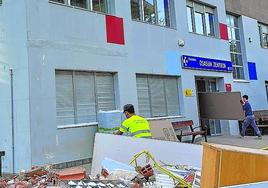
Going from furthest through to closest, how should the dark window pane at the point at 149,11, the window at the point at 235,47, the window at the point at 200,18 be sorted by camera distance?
the window at the point at 235,47, the window at the point at 200,18, the dark window pane at the point at 149,11

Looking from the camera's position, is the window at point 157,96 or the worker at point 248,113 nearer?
the window at point 157,96

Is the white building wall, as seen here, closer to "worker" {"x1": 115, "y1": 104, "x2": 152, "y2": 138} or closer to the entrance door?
"worker" {"x1": 115, "y1": 104, "x2": 152, "y2": 138}

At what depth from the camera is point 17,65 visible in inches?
406

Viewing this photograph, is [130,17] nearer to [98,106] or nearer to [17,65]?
[98,106]

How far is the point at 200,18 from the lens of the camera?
17609mm

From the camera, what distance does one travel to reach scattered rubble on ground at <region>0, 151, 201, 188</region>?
3826 mm

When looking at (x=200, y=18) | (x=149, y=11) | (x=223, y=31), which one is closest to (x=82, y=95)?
(x=149, y=11)

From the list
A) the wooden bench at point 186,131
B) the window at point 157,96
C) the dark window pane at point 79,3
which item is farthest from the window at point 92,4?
the wooden bench at point 186,131

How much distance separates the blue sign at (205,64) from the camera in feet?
51.5

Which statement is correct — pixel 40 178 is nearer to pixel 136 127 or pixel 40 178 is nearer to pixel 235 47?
pixel 136 127

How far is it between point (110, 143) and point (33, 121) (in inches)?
196

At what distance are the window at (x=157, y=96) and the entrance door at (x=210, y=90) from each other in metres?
2.22

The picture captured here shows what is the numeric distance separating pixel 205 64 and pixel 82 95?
7624 millimetres

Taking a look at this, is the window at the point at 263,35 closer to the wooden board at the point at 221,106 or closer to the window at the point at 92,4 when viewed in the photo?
the wooden board at the point at 221,106
